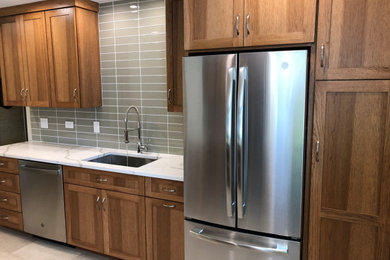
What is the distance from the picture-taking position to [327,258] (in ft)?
5.89

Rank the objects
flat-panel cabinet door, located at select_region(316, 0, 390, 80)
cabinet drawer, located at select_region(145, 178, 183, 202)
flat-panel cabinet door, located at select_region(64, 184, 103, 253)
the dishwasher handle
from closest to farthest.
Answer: flat-panel cabinet door, located at select_region(316, 0, 390, 80) → cabinet drawer, located at select_region(145, 178, 183, 202) → flat-panel cabinet door, located at select_region(64, 184, 103, 253) → the dishwasher handle

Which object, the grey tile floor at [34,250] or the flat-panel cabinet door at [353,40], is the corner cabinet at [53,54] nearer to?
the grey tile floor at [34,250]

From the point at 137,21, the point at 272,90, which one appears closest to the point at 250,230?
the point at 272,90

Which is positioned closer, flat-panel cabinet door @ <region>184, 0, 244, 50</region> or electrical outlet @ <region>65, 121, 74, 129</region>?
flat-panel cabinet door @ <region>184, 0, 244, 50</region>

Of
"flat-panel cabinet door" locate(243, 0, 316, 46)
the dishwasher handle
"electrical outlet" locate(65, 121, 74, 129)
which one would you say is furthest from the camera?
"electrical outlet" locate(65, 121, 74, 129)

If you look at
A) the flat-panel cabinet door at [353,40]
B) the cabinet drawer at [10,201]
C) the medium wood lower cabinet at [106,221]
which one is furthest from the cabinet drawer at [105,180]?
the flat-panel cabinet door at [353,40]

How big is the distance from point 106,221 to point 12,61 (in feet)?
6.86

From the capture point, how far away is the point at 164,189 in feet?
7.66

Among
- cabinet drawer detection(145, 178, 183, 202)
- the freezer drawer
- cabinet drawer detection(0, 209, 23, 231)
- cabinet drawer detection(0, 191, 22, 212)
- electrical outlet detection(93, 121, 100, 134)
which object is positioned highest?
electrical outlet detection(93, 121, 100, 134)

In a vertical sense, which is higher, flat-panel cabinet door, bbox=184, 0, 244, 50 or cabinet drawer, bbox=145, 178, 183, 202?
flat-panel cabinet door, bbox=184, 0, 244, 50

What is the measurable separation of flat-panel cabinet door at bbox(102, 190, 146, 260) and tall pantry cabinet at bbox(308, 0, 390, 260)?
1344 millimetres

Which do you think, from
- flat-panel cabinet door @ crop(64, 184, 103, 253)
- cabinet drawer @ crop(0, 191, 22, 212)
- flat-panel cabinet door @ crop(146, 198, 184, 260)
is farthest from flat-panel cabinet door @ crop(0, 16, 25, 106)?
flat-panel cabinet door @ crop(146, 198, 184, 260)

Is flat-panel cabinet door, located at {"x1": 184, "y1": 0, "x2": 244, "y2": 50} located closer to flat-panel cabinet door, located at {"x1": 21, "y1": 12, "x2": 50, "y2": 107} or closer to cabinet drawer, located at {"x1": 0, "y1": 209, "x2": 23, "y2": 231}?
flat-panel cabinet door, located at {"x1": 21, "y1": 12, "x2": 50, "y2": 107}

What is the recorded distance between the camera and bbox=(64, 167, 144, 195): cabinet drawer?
2.44m
